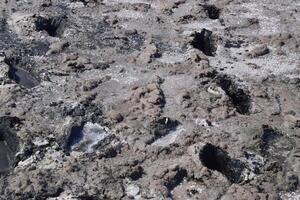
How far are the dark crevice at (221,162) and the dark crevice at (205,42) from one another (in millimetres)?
1763

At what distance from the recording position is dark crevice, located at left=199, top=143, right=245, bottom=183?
174 inches

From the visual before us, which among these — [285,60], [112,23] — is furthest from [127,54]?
[285,60]

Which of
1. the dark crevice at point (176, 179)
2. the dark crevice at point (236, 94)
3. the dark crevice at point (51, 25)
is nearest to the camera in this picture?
the dark crevice at point (176, 179)

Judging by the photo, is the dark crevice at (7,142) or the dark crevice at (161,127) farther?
the dark crevice at (161,127)

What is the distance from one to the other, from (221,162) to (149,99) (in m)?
1.00

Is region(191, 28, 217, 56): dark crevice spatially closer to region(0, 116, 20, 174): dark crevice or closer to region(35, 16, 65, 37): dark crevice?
region(35, 16, 65, 37): dark crevice

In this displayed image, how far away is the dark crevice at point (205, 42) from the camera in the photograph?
619 centimetres

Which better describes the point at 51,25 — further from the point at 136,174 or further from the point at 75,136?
the point at 136,174

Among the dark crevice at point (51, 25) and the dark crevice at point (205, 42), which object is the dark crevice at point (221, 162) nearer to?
the dark crevice at point (205, 42)

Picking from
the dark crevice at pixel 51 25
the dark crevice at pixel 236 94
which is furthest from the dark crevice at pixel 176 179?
the dark crevice at pixel 51 25

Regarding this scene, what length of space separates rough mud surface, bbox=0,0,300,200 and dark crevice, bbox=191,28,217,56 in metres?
0.02

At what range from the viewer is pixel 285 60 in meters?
5.98

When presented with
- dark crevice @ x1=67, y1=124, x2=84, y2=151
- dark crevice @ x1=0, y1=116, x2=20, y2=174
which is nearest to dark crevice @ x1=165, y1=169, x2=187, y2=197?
dark crevice @ x1=67, y1=124, x2=84, y2=151

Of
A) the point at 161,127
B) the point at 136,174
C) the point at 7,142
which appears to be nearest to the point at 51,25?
the point at 7,142
